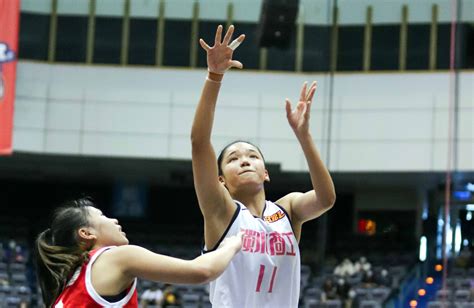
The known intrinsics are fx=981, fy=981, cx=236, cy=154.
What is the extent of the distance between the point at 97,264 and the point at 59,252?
0.17 meters

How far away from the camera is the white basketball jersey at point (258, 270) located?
4.30m

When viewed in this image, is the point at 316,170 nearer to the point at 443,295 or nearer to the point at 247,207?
the point at 247,207

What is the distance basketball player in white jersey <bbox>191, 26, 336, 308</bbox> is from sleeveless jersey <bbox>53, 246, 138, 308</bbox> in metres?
0.78

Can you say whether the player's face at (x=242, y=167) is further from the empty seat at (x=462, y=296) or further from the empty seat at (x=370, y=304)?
the empty seat at (x=370, y=304)

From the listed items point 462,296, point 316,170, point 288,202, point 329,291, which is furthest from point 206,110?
point 329,291

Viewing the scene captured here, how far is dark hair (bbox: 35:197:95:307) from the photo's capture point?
3.52 m

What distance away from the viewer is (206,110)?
4.11m

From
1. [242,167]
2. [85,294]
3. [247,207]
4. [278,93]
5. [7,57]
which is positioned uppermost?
[7,57]

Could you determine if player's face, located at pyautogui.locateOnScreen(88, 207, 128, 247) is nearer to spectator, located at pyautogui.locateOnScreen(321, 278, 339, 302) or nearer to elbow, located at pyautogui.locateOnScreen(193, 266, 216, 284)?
elbow, located at pyautogui.locateOnScreen(193, 266, 216, 284)

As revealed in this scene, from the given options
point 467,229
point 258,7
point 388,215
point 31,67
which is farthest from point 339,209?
point 31,67

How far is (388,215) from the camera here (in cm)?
2494

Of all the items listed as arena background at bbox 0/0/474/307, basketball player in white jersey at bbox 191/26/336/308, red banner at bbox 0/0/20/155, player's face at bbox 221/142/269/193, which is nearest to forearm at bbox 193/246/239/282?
basketball player in white jersey at bbox 191/26/336/308

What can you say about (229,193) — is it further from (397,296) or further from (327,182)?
(397,296)

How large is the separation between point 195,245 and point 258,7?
6.08 m
